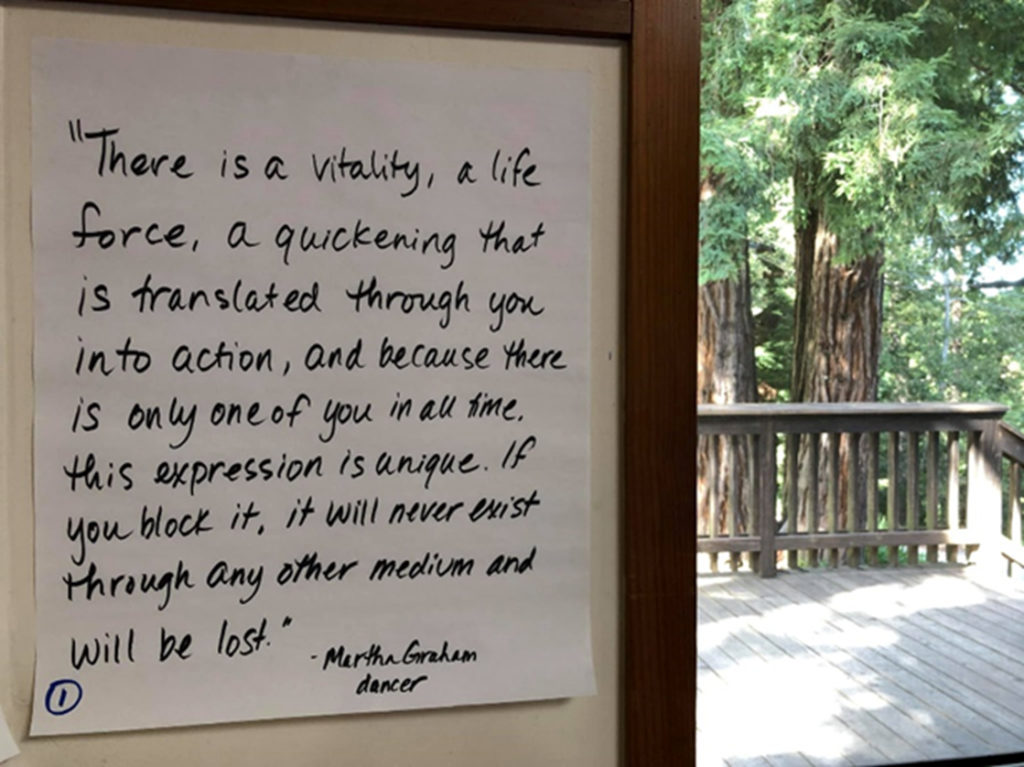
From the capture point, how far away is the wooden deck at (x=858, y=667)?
2.10 m

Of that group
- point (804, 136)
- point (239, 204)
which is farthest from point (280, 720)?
point (804, 136)

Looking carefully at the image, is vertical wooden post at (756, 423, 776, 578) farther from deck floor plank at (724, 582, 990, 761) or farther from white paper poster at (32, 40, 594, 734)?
white paper poster at (32, 40, 594, 734)

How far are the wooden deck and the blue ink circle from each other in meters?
1.62

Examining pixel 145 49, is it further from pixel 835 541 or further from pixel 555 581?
pixel 835 541

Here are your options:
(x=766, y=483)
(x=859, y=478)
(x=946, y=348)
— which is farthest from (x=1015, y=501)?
(x=946, y=348)

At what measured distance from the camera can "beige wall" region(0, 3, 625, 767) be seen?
74cm

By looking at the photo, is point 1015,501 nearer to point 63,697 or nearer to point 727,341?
point 727,341

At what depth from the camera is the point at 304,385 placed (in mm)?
781

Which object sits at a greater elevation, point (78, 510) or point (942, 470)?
point (78, 510)

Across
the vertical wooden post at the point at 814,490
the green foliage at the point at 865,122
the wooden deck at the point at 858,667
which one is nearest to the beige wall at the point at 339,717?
the wooden deck at the point at 858,667

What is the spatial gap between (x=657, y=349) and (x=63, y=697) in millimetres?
609

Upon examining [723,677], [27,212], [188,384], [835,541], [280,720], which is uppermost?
[27,212]

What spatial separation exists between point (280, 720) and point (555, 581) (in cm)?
28

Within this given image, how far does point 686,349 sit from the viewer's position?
843 millimetres
